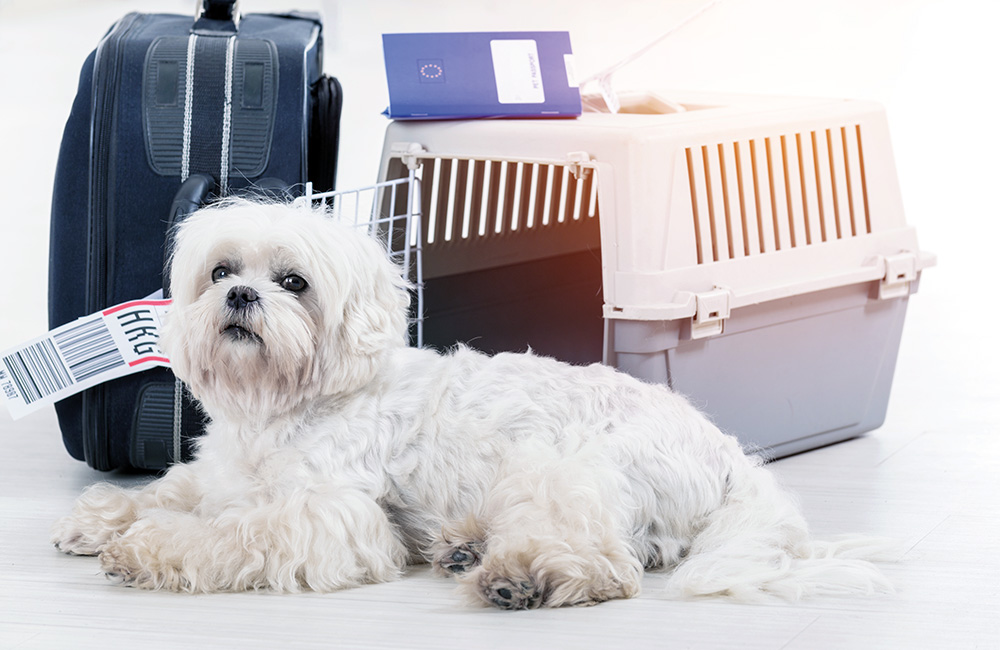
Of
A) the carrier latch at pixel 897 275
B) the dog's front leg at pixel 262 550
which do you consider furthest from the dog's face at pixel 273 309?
the carrier latch at pixel 897 275

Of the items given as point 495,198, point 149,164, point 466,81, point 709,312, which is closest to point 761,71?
point 495,198

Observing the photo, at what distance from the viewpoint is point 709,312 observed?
7.22 feet

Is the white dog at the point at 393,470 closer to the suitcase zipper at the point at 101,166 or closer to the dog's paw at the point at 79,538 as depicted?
the dog's paw at the point at 79,538

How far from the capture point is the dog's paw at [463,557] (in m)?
1.77

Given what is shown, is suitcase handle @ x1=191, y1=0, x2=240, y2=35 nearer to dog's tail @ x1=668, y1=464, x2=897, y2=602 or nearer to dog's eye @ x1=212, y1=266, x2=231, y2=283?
dog's eye @ x1=212, y1=266, x2=231, y2=283

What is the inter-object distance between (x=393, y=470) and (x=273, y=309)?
303 millimetres

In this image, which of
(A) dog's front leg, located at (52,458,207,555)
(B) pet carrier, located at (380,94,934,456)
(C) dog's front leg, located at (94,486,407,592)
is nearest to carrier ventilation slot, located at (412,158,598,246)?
(B) pet carrier, located at (380,94,934,456)

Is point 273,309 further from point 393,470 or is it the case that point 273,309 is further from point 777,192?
point 777,192

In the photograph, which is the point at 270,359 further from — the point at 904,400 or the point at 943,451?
the point at 904,400

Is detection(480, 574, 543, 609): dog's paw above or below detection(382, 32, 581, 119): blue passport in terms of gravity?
below

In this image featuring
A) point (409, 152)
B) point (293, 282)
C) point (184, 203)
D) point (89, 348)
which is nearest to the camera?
point (293, 282)

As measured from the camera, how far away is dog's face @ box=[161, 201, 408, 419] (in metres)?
1.73

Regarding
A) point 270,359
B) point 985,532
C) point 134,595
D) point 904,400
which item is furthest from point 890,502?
point 134,595

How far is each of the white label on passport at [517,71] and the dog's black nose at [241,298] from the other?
835 mm
